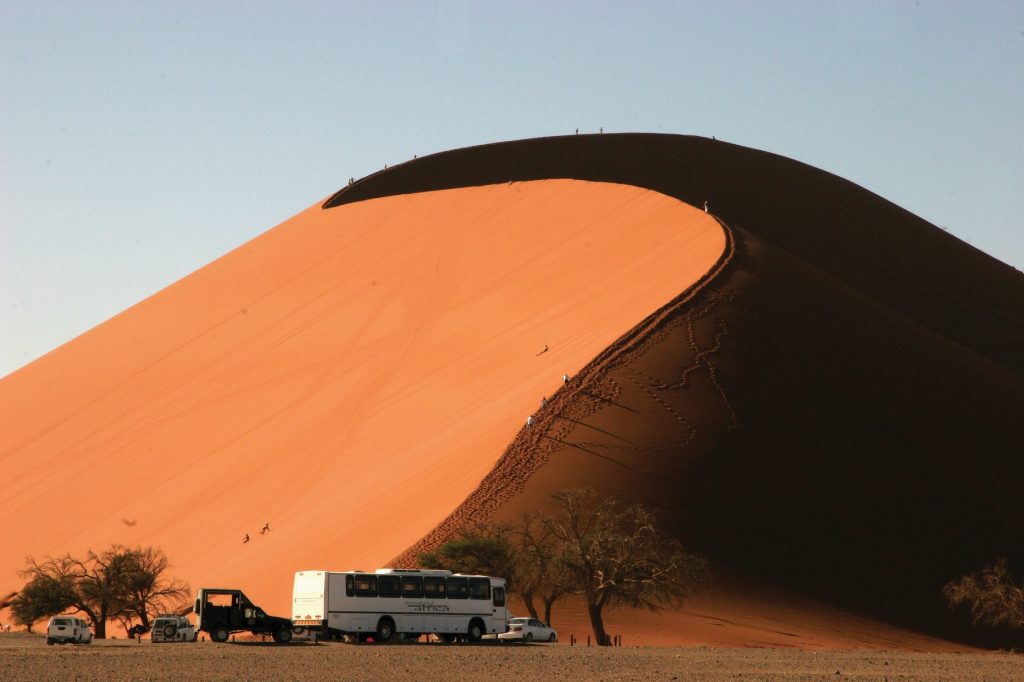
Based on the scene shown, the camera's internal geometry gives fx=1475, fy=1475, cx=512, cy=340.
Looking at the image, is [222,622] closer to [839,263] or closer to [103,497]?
[103,497]

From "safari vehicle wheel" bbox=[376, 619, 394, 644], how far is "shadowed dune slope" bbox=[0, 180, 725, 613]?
12.6ft

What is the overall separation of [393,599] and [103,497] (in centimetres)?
2006

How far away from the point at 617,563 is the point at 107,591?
552 inches

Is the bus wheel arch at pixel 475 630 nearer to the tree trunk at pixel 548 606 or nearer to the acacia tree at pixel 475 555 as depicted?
the acacia tree at pixel 475 555

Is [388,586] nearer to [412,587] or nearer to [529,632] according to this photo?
[412,587]

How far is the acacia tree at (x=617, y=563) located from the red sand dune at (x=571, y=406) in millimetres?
869

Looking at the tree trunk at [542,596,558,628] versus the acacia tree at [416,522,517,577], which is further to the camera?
the tree trunk at [542,596,558,628]

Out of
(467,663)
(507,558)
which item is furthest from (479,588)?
(467,663)

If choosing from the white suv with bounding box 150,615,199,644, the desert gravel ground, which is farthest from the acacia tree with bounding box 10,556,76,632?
the desert gravel ground

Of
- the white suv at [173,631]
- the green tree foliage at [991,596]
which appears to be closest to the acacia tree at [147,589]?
the white suv at [173,631]

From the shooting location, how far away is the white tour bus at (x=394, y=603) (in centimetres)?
3094

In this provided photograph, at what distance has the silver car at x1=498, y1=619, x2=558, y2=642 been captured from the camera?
32.7m

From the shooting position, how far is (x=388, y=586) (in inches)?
1224

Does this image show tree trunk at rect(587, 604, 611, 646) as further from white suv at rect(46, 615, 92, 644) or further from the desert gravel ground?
white suv at rect(46, 615, 92, 644)
